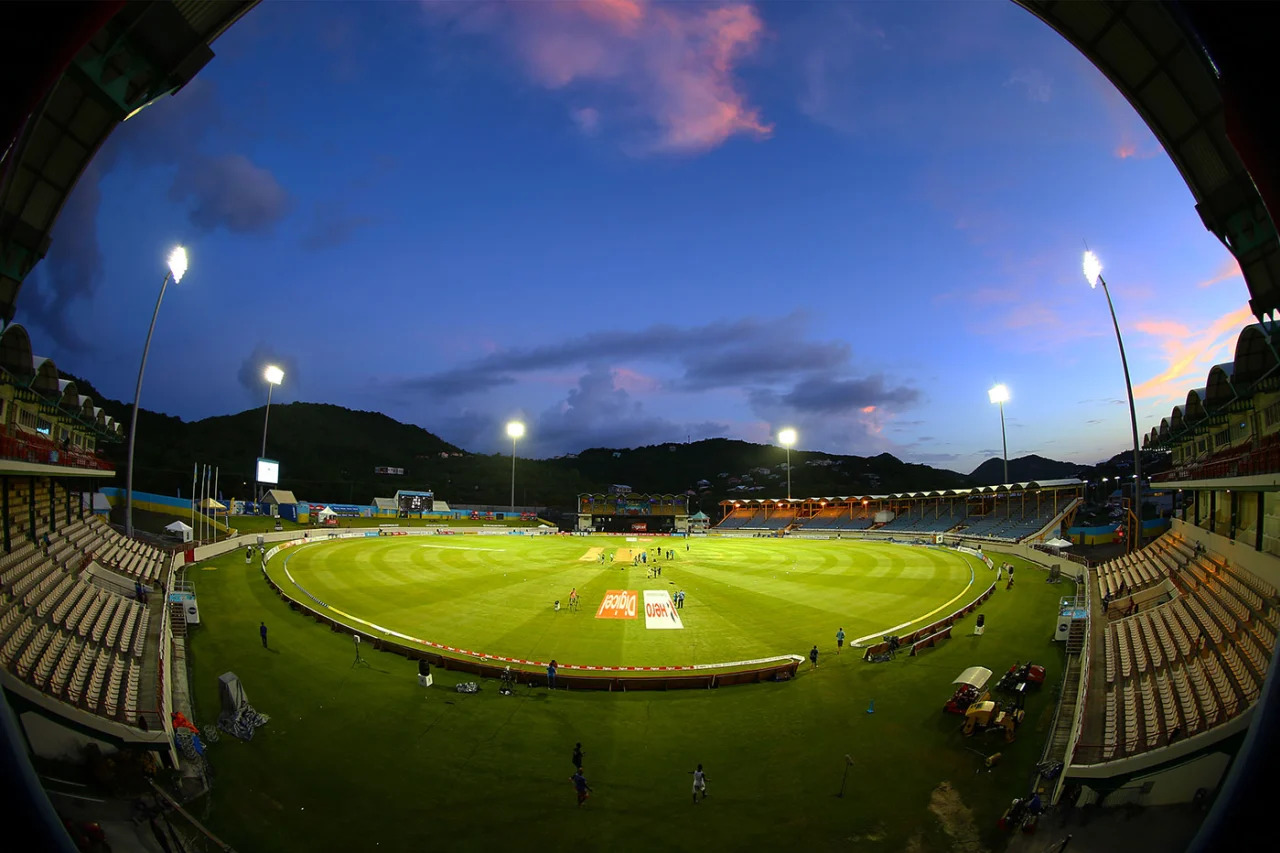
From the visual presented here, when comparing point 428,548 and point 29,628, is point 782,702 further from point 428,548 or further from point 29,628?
point 428,548

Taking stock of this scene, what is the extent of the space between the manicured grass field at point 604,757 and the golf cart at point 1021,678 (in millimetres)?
615

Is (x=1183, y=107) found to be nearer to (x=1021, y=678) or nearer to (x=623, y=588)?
(x=1021, y=678)

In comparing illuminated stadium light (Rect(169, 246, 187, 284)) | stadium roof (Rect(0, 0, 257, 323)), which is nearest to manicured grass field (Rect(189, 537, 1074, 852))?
stadium roof (Rect(0, 0, 257, 323))

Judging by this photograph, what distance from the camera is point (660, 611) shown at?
115ft

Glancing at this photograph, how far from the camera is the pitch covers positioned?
32.1 metres

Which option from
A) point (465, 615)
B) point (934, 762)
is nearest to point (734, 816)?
point (934, 762)

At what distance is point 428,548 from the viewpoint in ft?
202

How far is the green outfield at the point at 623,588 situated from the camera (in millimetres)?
28188

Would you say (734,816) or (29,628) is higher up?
(29,628)

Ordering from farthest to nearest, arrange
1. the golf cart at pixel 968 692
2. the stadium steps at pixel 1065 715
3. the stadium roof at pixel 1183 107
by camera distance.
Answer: the golf cart at pixel 968 692, the stadium steps at pixel 1065 715, the stadium roof at pixel 1183 107

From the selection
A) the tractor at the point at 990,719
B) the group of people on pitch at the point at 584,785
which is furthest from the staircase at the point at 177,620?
the tractor at the point at 990,719

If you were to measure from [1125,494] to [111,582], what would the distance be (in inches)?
3885

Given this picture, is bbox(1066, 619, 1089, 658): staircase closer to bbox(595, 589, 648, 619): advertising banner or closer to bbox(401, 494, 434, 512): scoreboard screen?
bbox(595, 589, 648, 619): advertising banner

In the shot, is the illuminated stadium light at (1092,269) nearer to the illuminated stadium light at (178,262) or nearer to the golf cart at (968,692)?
the golf cart at (968,692)
